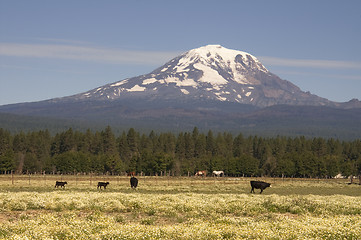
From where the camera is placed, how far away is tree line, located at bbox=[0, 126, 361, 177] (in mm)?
135125

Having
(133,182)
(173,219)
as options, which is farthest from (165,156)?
(173,219)

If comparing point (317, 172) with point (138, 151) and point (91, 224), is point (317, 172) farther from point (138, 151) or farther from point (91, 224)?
point (91, 224)

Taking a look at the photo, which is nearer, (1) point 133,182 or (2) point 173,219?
(2) point 173,219

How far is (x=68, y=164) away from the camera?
13262cm

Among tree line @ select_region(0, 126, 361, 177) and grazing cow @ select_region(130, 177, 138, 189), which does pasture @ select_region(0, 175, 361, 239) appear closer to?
grazing cow @ select_region(130, 177, 138, 189)

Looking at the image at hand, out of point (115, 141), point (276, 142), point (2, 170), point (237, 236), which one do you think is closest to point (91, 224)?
point (237, 236)

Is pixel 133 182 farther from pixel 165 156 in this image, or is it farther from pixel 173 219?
pixel 165 156

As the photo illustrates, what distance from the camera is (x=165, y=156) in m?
138

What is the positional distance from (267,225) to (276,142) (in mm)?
156147

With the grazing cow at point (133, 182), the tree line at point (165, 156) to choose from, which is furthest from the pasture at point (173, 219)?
the tree line at point (165, 156)

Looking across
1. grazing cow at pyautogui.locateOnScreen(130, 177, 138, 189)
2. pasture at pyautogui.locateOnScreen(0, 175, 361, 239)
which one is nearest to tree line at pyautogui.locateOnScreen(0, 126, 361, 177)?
grazing cow at pyautogui.locateOnScreen(130, 177, 138, 189)

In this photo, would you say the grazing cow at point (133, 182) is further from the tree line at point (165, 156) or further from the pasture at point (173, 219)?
the tree line at point (165, 156)

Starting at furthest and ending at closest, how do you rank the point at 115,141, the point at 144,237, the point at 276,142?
the point at 276,142, the point at 115,141, the point at 144,237

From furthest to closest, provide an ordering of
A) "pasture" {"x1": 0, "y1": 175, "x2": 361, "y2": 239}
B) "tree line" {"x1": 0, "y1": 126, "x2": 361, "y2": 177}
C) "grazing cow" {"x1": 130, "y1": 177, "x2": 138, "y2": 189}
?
"tree line" {"x1": 0, "y1": 126, "x2": 361, "y2": 177}
"grazing cow" {"x1": 130, "y1": 177, "x2": 138, "y2": 189}
"pasture" {"x1": 0, "y1": 175, "x2": 361, "y2": 239}
